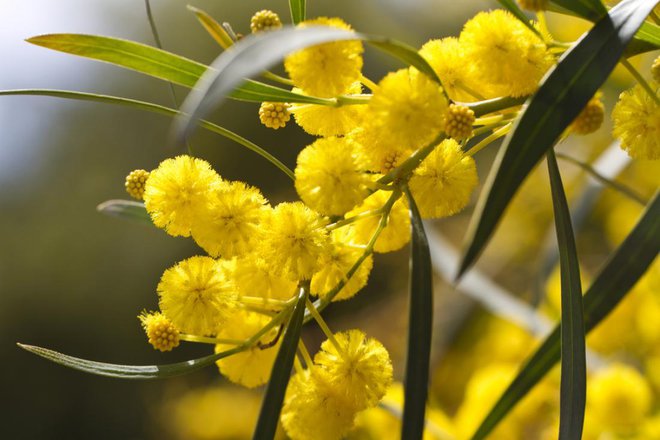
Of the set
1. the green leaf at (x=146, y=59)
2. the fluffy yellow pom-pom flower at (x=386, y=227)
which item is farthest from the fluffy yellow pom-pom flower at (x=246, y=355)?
the green leaf at (x=146, y=59)

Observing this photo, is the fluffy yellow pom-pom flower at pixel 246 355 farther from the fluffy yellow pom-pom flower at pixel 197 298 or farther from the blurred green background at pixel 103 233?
the blurred green background at pixel 103 233

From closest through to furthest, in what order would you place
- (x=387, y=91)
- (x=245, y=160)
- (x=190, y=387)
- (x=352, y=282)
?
(x=387, y=91), (x=352, y=282), (x=190, y=387), (x=245, y=160)

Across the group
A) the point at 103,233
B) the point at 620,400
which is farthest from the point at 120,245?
the point at 620,400

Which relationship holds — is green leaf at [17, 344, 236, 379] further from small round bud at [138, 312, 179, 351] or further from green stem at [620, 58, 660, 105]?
green stem at [620, 58, 660, 105]

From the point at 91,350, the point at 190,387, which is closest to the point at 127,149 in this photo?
the point at 91,350

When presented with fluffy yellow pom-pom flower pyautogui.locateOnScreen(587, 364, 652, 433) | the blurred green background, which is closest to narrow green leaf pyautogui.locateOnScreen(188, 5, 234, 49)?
fluffy yellow pom-pom flower pyautogui.locateOnScreen(587, 364, 652, 433)

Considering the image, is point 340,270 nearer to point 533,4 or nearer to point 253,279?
point 253,279

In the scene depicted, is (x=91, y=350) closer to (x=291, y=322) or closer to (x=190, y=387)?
(x=190, y=387)
